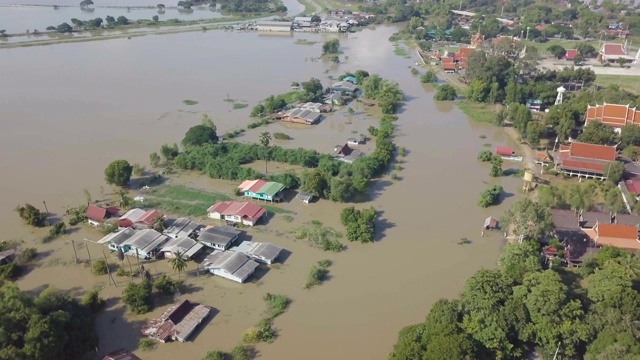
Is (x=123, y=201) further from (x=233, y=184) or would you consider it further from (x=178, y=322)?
(x=178, y=322)

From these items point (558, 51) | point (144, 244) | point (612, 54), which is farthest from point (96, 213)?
point (612, 54)

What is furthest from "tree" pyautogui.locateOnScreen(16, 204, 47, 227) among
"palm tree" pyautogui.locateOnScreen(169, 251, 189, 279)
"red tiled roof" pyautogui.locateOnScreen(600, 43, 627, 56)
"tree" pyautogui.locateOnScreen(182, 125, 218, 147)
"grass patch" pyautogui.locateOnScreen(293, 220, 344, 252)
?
"red tiled roof" pyautogui.locateOnScreen(600, 43, 627, 56)

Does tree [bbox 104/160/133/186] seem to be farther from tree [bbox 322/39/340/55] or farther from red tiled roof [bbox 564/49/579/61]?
red tiled roof [bbox 564/49/579/61]

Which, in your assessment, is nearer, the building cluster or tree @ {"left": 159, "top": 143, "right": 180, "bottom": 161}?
the building cluster

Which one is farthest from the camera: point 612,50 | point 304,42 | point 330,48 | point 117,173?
point 304,42

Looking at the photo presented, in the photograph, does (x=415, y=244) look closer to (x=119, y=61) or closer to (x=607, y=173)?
(x=607, y=173)

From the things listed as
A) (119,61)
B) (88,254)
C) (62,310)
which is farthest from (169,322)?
(119,61)

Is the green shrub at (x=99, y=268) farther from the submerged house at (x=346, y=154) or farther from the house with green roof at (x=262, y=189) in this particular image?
the submerged house at (x=346, y=154)
